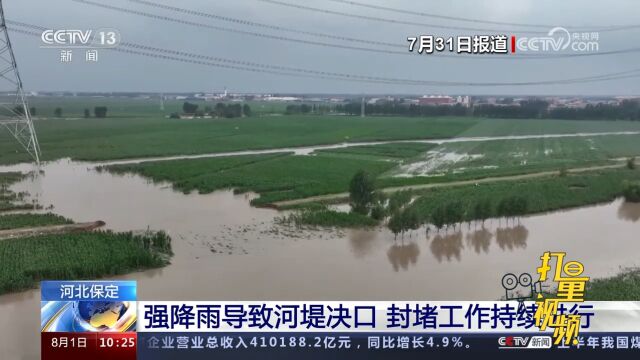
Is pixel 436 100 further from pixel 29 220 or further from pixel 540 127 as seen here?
pixel 29 220

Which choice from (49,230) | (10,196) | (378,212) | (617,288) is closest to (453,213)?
(378,212)

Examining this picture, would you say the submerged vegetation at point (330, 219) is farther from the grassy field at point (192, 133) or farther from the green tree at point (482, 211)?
the grassy field at point (192, 133)

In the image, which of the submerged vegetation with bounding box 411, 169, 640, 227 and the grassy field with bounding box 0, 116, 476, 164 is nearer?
the submerged vegetation with bounding box 411, 169, 640, 227

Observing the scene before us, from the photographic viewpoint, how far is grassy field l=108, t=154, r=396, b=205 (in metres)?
7.12

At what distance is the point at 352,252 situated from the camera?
5.57 metres

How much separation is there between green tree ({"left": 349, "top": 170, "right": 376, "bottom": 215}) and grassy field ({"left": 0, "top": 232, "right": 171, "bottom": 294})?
87.4 inches

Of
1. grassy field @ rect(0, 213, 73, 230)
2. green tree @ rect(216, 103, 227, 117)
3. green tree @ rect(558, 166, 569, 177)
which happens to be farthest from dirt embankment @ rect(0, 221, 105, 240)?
green tree @ rect(558, 166, 569, 177)

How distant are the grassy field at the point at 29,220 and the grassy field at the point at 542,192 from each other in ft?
12.7

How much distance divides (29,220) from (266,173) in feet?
10.3

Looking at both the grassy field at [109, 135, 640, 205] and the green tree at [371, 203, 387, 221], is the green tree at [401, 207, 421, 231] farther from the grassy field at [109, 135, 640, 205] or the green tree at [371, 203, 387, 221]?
the grassy field at [109, 135, 640, 205]

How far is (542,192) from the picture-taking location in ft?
24.5

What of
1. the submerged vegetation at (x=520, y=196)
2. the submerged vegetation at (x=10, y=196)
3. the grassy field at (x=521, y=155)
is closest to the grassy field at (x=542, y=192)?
the submerged vegetation at (x=520, y=196)

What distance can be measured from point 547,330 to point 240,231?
320 centimetres

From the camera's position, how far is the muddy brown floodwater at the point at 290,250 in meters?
4.52
